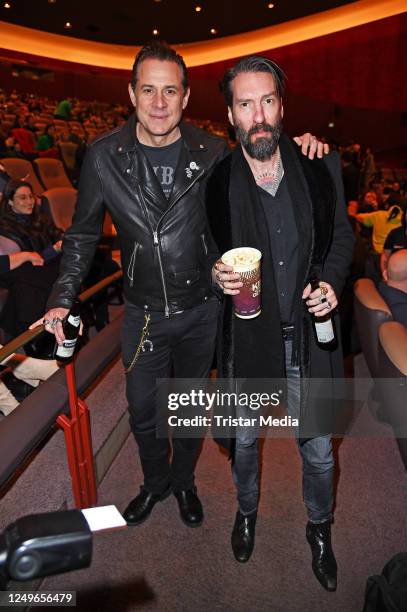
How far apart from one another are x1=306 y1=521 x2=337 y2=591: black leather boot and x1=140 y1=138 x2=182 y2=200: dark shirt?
54.7 inches

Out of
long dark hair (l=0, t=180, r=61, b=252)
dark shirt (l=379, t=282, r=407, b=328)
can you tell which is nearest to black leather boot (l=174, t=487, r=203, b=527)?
dark shirt (l=379, t=282, r=407, b=328)

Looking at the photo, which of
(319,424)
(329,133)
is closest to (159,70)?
(319,424)

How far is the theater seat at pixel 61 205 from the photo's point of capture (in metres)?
4.86

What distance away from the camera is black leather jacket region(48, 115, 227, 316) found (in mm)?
1727

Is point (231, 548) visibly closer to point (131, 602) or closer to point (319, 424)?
point (131, 602)

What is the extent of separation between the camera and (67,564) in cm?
57

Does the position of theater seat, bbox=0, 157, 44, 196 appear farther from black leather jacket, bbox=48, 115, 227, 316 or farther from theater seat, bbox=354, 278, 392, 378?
black leather jacket, bbox=48, 115, 227, 316

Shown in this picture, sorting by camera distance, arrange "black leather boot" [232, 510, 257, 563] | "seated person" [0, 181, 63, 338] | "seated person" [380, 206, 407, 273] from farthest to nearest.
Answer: "seated person" [380, 206, 407, 273]
"seated person" [0, 181, 63, 338]
"black leather boot" [232, 510, 257, 563]

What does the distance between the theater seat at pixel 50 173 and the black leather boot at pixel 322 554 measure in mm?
5959

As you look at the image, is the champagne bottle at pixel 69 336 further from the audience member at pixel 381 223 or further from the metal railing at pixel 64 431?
the audience member at pixel 381 223

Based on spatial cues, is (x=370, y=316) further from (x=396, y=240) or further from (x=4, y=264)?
A: (x=4, y=264)

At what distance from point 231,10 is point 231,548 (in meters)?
15.5

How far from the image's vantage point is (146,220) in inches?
68.6

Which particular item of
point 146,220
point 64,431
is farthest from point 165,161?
point 64,431
